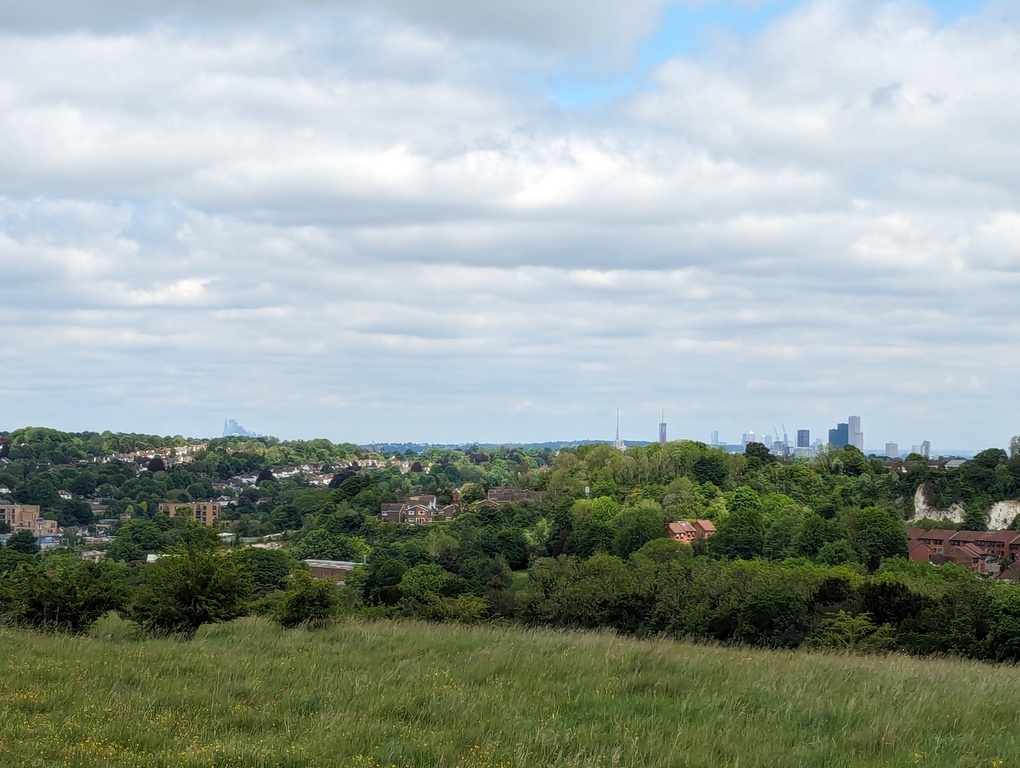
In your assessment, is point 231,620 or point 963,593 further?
point 963,593

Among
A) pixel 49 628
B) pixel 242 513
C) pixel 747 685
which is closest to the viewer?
pixel 747 685

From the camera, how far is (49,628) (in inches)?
533

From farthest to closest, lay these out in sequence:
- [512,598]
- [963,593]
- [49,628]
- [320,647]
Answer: [512,598]
[963,593]
[49,628]
[320,647]

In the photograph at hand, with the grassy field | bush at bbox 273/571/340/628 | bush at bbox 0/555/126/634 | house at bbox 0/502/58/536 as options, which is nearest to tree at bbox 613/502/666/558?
bush at bbox 273/571/340/628

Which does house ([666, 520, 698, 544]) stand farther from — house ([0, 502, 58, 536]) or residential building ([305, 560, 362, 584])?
house ([0, 502, 58, 536])

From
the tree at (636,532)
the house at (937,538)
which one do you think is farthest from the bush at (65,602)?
the house at (937,538)

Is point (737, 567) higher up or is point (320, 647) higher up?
point (320, 647)

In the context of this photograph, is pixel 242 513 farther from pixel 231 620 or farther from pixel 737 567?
pixel 231 620

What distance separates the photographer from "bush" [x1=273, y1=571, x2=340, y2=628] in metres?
14.6

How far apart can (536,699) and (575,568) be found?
126 feet

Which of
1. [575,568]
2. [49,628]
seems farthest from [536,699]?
[575,568]

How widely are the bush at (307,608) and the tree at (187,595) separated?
0.77 meters

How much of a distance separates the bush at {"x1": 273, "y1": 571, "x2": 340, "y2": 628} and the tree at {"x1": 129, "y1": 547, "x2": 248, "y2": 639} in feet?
2.54

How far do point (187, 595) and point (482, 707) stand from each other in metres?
7.32
